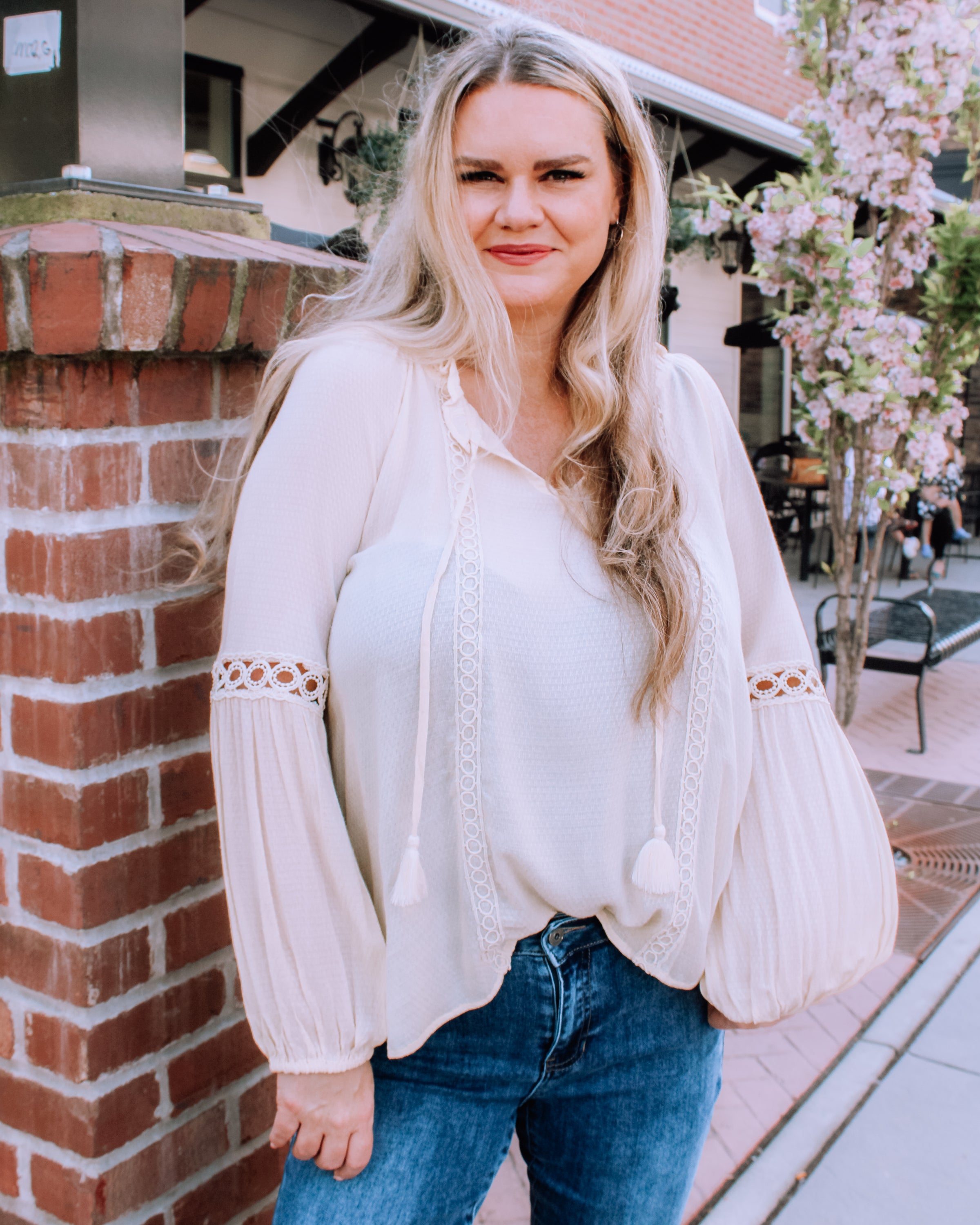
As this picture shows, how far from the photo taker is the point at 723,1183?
8.64 feet

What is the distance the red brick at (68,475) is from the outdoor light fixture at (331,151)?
6.65 metres

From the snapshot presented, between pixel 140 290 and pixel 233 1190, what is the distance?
1.24 metres

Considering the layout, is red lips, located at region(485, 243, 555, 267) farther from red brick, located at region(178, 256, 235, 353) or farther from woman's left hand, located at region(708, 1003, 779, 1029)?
woman's left hand, located at region(708, 1003, 779, 1029)

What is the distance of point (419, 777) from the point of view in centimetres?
125

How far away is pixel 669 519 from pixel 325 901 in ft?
2.07

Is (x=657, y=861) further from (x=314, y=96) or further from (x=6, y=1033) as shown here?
(x=314, y=96)

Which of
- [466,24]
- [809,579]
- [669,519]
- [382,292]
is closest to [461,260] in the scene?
[382,292]

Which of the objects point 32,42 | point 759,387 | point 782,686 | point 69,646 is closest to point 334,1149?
point 69,646

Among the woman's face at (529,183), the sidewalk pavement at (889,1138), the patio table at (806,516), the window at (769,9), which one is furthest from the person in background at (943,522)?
the woman's face at (529,183)

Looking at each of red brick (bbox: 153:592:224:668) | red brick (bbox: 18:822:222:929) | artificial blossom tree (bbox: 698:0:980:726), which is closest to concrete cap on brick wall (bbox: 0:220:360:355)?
red brick (bbox: 153:592:224:668)

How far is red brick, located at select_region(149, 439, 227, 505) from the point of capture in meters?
1.39

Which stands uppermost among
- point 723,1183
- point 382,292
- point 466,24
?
point 466,24

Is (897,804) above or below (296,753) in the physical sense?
below

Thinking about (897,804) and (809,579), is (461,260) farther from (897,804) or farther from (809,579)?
(809,579)
